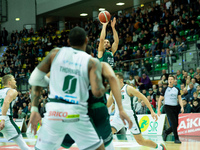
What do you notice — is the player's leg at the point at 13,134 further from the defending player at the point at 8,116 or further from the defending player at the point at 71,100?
the defending player at the point at 71,100

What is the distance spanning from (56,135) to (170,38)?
14621mm

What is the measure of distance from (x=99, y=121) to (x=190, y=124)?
900 centimetres

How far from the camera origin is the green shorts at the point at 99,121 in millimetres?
3734

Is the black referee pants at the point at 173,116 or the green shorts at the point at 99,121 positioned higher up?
the green shorts at the point at 99,121

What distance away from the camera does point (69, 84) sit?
321 cm

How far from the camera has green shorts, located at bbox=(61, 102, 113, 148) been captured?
3.73 metres

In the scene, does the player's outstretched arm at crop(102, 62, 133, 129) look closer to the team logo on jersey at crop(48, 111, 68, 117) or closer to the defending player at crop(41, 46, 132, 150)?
the defending player at crop(41, 46, 132, 150)

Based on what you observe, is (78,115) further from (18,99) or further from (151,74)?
(18,99)

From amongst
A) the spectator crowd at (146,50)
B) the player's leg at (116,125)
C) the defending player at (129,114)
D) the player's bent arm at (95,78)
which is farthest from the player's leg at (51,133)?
the spectator crowd at (146,50)

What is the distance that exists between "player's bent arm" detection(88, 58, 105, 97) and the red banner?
9.43 m

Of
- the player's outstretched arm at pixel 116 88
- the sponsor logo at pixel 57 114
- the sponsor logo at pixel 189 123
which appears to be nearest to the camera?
the sponsor logo at pixel 57 114

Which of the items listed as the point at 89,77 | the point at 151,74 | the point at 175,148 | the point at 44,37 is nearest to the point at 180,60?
the point at 151,74

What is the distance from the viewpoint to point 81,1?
2650cm

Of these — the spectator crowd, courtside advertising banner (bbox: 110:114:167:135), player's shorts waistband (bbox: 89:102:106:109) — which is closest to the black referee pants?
the spectator crowd
